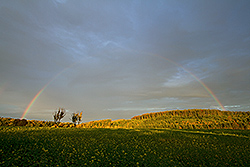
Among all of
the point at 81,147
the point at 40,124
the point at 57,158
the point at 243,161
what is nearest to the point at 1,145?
the point at 57,158

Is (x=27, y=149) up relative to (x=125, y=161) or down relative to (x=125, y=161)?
up

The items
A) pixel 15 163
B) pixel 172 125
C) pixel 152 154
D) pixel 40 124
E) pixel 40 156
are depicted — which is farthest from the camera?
pixel 172 125

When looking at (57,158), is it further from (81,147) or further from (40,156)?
(81,147)

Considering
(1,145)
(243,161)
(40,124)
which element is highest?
(40,124)

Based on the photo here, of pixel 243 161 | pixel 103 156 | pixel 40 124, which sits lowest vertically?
pixel 243 161

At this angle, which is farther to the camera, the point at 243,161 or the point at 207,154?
the point at 207,154

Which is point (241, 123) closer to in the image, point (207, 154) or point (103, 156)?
point (207, 154)

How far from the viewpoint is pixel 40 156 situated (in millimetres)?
6301

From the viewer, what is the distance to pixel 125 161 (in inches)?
253

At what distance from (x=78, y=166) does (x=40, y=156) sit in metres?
1.86

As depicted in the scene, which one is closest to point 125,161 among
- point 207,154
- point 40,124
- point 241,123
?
point 207,154

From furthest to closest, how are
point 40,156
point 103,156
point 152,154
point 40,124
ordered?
point 40,124 < point 152,154 < point 103,156 < point 40,156

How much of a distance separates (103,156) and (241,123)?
83.6 feet

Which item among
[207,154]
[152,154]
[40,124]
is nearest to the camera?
[152,154]
